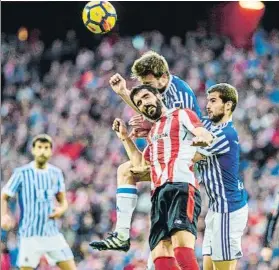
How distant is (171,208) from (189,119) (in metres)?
0.61

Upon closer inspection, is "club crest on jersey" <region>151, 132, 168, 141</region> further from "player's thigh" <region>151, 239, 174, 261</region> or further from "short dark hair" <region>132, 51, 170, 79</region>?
"player's thigh" <region>151, 239, 174, 261</region>

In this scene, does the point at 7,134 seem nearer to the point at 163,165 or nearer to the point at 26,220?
the point at 26,220

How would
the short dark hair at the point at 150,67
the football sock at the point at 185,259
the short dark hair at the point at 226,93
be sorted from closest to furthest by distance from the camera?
the football sock at the point at 185,259
the short dark hair at the point at 150,67
the short dark hair at the point at 226,93

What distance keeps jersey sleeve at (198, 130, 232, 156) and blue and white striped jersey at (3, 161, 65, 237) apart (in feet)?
10.0

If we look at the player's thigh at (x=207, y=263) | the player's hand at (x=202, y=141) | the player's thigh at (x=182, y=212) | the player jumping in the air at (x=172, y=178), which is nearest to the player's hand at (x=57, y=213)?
the player's thigh at (x=207, y=263)

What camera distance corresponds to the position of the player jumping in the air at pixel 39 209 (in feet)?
29.2

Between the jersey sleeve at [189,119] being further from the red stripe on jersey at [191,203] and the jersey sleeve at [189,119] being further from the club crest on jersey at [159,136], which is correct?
the red stripe on jersey at [191,203]

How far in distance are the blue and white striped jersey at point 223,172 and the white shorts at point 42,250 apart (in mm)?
2677

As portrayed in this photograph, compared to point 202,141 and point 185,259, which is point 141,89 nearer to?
point 202,141

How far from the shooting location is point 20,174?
9.16 m

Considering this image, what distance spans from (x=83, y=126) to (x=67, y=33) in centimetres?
291

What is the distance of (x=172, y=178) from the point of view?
5809 millimetres

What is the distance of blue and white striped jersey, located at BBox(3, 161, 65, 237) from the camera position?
9.07 m

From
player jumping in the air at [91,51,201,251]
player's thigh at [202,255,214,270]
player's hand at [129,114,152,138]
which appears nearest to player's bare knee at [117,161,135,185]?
player jumping in the air at [91,51,201,251]
